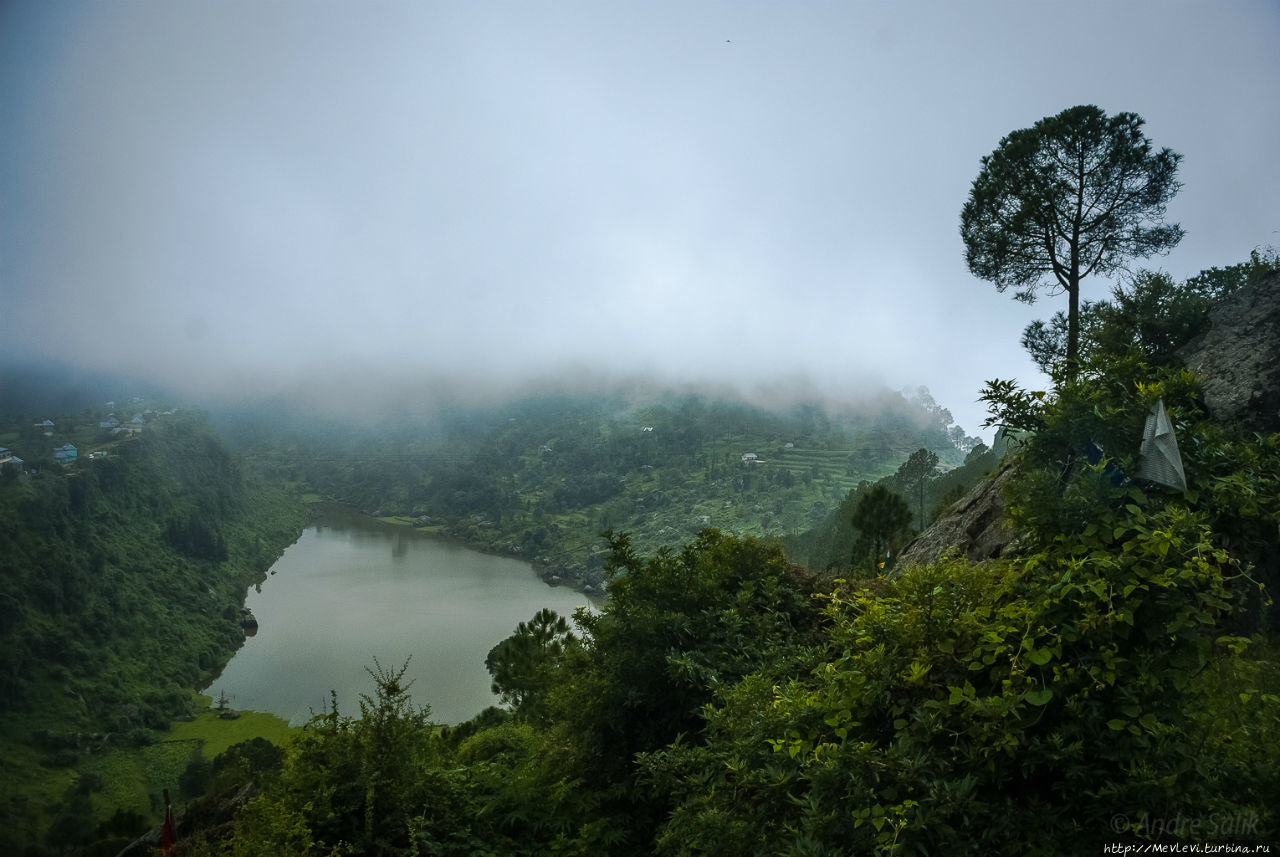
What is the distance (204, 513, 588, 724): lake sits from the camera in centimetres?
4594

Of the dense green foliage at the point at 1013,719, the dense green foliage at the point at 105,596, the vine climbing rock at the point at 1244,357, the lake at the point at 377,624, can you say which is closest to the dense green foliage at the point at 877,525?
the vine climbing rock at the point at 1244,357

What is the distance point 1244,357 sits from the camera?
810cm

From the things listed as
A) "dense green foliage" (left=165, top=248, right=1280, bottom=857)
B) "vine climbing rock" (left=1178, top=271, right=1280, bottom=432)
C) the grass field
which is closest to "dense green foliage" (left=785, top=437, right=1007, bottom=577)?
"vine climbing rock" (left=1178, top=271, right=1280, bottom=432)

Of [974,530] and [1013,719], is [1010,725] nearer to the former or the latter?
[1013,719]

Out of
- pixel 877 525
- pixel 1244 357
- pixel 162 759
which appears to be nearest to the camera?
pixel 1244 357

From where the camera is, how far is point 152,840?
9.39 meters

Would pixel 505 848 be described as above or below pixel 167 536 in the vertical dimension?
below

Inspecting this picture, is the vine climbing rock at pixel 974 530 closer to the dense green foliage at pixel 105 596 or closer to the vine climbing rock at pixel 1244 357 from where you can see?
the vine climbing rock at pixel 1244 357

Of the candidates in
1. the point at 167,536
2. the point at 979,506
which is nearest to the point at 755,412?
the point at 167,536

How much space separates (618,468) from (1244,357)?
124 m

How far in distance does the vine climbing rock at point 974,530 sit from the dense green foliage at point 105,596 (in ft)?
161

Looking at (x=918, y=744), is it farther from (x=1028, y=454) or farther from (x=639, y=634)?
(x=639, y=634)

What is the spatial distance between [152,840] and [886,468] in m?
98.4

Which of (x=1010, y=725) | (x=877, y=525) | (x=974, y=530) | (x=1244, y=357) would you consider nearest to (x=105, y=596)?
(x=877, y=525)
